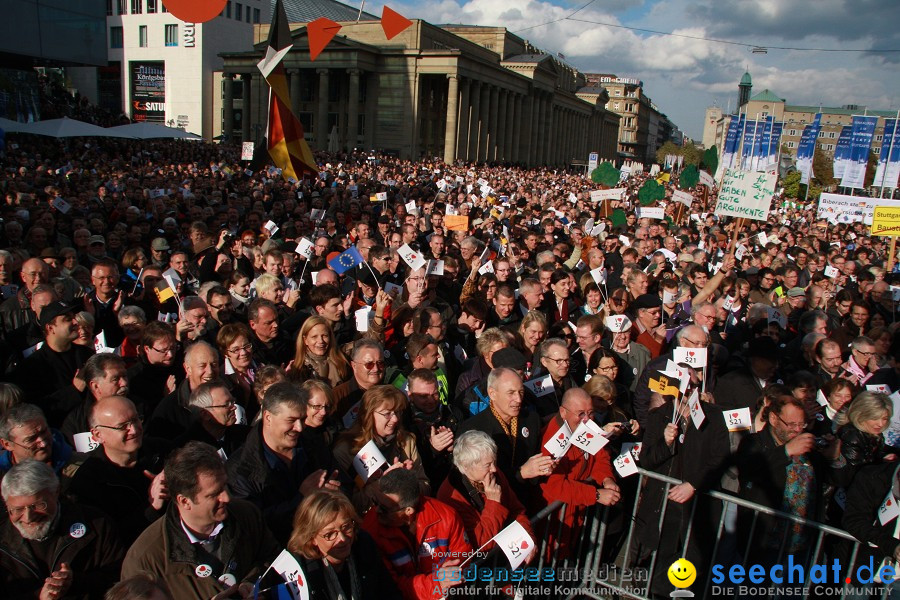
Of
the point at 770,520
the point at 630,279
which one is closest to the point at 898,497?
the point at 770,520

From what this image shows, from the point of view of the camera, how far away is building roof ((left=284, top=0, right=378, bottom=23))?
8259 centimetres

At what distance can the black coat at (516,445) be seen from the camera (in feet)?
15.8

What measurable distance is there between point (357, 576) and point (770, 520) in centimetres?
309

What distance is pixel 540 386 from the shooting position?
18.4 ft

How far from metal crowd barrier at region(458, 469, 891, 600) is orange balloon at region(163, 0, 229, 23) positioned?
19.2ft

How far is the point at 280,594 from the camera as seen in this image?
2.92 m

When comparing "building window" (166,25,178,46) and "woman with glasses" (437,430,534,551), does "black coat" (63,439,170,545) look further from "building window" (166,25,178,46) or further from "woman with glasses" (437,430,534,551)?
"building window" (166,25,178,46)

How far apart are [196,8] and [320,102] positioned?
179ft

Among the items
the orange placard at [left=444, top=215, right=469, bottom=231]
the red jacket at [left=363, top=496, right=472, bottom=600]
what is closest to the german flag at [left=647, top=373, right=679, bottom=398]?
the red jacket at [left=363, top=496, right=472, bottom=600]

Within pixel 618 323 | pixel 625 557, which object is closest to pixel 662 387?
pixel 625 557

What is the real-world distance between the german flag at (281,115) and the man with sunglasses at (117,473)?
8.70 metres

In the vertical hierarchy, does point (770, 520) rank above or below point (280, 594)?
below

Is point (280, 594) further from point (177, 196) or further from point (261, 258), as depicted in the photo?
point (177, 196)

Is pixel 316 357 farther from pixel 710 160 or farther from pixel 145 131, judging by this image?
A: pixel 710 160
